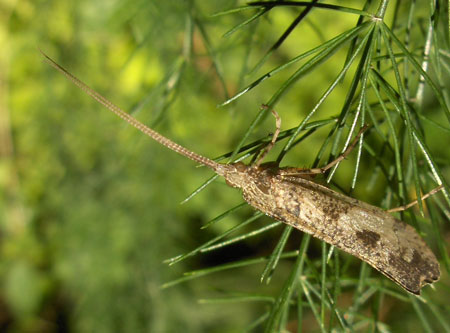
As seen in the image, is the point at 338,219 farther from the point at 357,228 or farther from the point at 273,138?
the point at 273,138

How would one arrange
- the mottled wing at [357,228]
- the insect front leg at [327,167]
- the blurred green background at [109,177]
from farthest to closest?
the blurred green background at [109,177], the mottled wing at [357,228], the insect front leg at [327,167]

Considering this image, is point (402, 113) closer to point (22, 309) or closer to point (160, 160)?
point (160, 160)

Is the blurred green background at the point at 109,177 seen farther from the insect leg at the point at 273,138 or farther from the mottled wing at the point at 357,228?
the mottled wing at the point at 357,228

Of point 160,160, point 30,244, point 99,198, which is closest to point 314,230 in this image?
point 160,160

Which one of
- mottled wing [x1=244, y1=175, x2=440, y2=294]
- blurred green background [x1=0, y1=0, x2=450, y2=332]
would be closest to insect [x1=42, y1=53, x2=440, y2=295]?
mottled wing [x1=244, y1=175, x2=440, y2=294]

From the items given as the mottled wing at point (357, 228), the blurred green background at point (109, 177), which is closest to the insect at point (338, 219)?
the mottled wing at point (357, 228)

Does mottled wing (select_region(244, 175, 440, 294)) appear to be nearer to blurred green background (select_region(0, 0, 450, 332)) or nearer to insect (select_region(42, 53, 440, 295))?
insect (select_region(42, 53, 440, 295))
